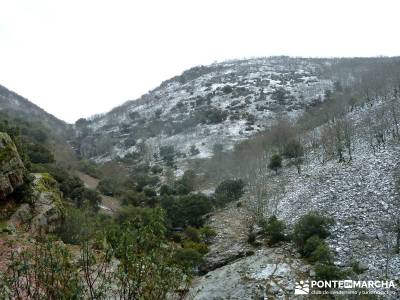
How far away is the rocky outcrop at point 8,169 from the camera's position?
640 inches

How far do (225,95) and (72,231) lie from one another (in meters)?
59.2

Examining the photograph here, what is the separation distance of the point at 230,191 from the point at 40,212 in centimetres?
1871

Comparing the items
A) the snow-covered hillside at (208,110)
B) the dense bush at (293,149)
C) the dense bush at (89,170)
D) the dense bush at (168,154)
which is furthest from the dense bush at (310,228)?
the dense bush at (168,154)

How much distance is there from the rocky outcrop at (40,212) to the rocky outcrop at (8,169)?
3.13 feet

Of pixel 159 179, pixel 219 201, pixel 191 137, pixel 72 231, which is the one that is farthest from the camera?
pixel 191 137

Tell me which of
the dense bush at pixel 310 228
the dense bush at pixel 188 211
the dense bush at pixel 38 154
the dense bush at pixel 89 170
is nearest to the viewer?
the dense bush at pixel 310 228

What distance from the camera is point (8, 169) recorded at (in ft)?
54.6

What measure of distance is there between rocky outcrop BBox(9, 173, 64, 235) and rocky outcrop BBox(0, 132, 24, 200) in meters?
0.95

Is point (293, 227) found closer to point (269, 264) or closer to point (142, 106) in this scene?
point (269, 264)

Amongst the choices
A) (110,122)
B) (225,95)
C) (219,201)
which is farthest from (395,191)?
(110,122)

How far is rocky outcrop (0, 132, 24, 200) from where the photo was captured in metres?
16.3

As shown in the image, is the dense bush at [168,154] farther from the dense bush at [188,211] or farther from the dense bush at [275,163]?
the dense bush at [188,211]

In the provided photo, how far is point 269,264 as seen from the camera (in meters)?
19.7

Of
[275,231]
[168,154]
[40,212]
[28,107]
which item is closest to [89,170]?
[168,154]
